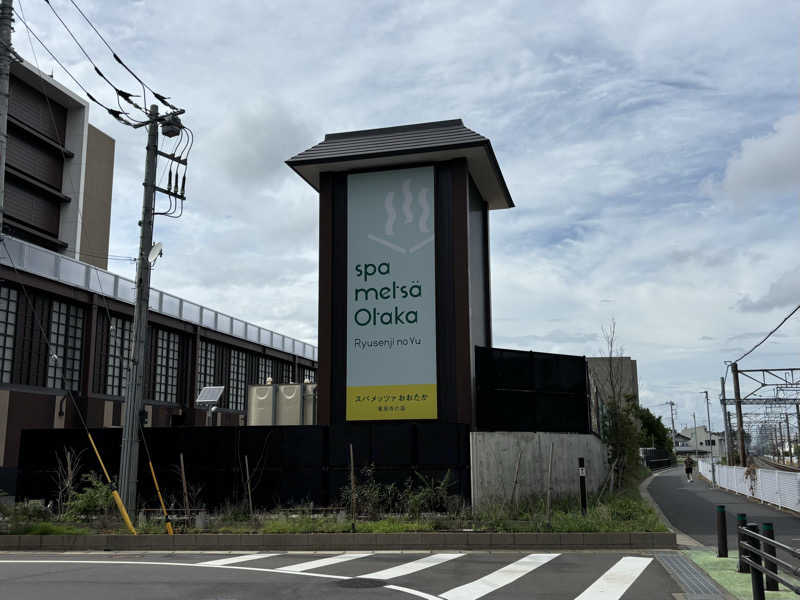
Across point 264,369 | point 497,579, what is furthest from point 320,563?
point 264,369

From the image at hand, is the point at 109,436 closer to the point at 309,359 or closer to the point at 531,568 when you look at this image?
the point at 531,568

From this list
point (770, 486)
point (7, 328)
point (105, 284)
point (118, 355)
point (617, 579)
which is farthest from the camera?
point (118, 355)

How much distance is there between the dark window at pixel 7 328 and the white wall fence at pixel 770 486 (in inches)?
1179

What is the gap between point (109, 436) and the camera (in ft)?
71.1

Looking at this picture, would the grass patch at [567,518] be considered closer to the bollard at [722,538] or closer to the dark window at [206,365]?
the bollard at [722,538]

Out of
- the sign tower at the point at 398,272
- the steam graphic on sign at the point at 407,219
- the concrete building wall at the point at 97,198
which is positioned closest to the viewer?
the sign tower at the point at 398,272

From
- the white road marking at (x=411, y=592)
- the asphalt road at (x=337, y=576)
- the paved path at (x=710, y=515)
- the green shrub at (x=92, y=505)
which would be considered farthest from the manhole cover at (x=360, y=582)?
the green shrub at (x=92, y=505)

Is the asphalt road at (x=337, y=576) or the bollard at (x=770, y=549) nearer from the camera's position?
the bollard at (x=770, y=549)

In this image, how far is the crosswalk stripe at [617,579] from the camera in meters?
10.4

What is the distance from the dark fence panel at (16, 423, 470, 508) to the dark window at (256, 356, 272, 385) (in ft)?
100

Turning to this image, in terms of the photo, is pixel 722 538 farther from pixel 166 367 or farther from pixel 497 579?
pixel 166 367

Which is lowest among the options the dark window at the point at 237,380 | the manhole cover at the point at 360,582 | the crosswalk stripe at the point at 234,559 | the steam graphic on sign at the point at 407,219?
the crosswalk stripe at the point at 234,559

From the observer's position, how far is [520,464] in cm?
2003

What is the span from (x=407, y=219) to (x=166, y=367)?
2299cm
